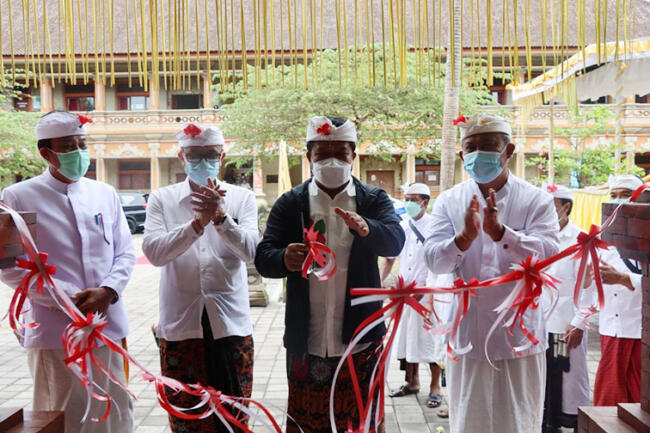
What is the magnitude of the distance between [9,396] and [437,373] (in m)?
3.62

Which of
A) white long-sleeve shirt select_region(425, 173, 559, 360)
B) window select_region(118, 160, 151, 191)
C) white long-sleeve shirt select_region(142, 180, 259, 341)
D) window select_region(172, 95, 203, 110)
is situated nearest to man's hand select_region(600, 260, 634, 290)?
white long-sleeve shirt select_region(425, 173, 559, 360)

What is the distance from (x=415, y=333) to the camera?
170 inches

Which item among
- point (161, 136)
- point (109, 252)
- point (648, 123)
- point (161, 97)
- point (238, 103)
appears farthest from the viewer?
point (161, 97)

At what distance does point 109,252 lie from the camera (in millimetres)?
2703

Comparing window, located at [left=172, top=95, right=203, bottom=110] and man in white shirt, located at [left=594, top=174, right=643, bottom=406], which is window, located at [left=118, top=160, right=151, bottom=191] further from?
man in white shirt, located at [left=594, top=174, right=643, bottom=406]

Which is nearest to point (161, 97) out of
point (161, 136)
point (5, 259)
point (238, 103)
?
point (161, 136)

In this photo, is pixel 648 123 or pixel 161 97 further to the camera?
pixel 161 97

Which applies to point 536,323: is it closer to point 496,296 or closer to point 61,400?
point 496,296

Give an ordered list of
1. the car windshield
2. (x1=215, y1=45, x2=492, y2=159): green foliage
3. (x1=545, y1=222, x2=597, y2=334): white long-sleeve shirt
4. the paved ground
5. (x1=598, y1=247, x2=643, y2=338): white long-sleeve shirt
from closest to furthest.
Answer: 1. (x1=598, y1=247, x2=643, y2=338): white long-sleeve shirt
2. (x1=545, y1=222, x2=597, y2=334): white long-sleeve shirt
3. the paved ground
4. (x1=215, y1=45, x2=492, y2=159): green foliage
5. the car windshield

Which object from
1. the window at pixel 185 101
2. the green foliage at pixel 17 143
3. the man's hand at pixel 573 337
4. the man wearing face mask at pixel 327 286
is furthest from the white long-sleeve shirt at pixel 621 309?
the window at pixel 185 101

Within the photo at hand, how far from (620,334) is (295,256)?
7.13 ft

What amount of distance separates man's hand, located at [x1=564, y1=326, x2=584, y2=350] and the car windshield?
59.3ft

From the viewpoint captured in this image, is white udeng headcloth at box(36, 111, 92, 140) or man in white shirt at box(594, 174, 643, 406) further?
man in white shirt at box(594, 174, 643, 406)

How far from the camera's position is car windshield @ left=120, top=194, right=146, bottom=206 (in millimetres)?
19203
